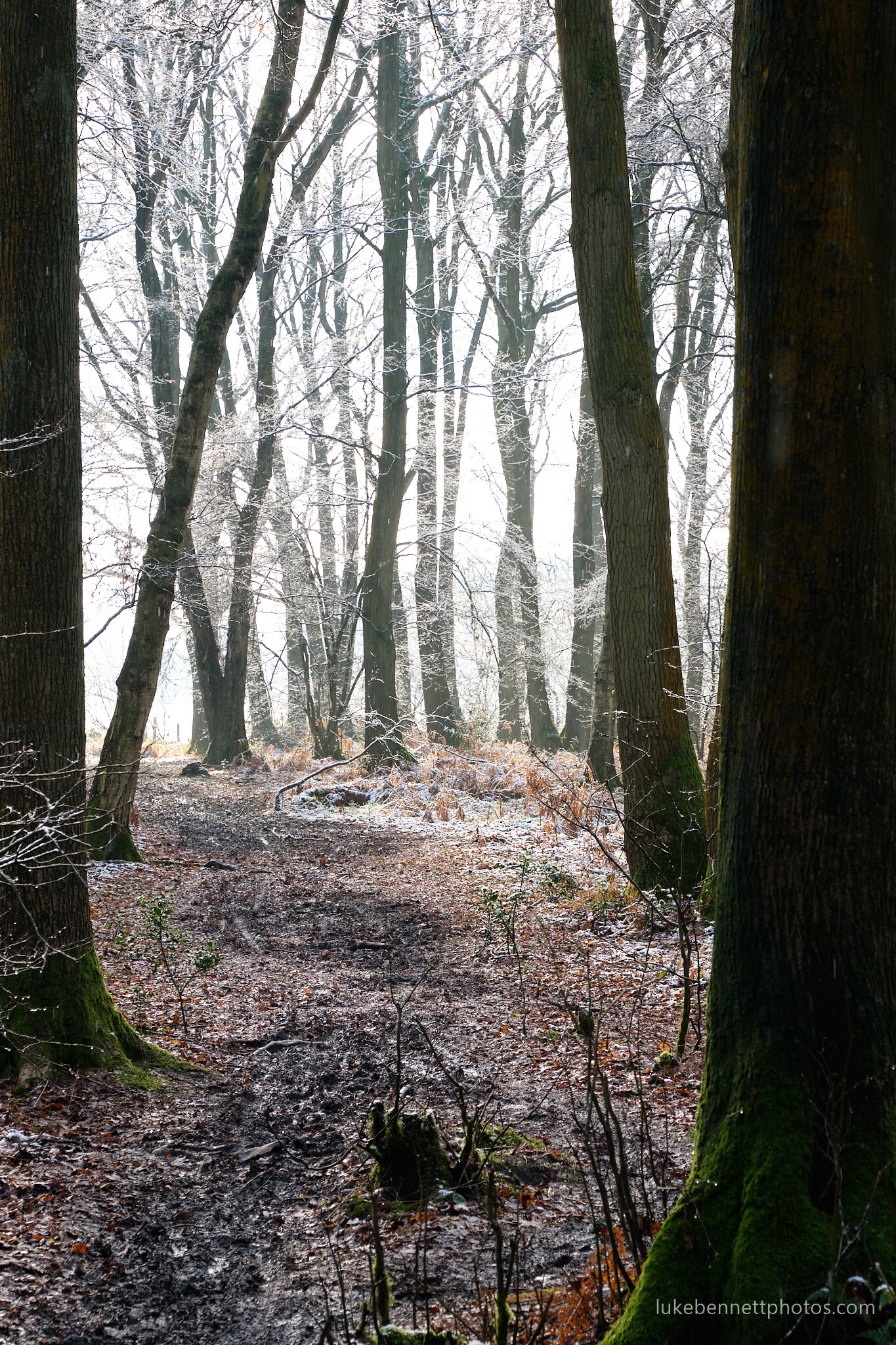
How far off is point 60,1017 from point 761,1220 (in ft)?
10.5

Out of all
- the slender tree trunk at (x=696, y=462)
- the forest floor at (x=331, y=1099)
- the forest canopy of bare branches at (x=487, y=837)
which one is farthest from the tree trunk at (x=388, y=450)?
the forest floor at (x=331, y=1099)

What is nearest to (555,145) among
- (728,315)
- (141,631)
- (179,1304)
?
(728,315)

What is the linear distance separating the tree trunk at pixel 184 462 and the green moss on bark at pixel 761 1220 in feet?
24.1

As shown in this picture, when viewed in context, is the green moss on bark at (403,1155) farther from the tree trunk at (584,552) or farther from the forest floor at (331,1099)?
the tree trunk at (584,552)

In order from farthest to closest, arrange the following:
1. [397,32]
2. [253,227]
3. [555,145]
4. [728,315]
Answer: [728,315], [397,32], [555,145], [253,227]

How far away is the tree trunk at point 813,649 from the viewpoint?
7.28 feet

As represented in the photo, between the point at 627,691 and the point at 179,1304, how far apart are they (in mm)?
5165

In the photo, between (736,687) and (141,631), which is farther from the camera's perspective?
(141,631)

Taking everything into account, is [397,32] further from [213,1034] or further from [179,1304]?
[179,1304]

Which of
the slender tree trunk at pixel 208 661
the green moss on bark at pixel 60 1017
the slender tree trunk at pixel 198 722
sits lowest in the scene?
the green moss on bark at pixel 60 1017

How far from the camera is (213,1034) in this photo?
17.4 feet

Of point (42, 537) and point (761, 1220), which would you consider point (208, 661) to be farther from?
point (761, 1220)

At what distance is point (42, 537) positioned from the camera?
422 cm

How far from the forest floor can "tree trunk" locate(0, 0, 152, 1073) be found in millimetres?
513
